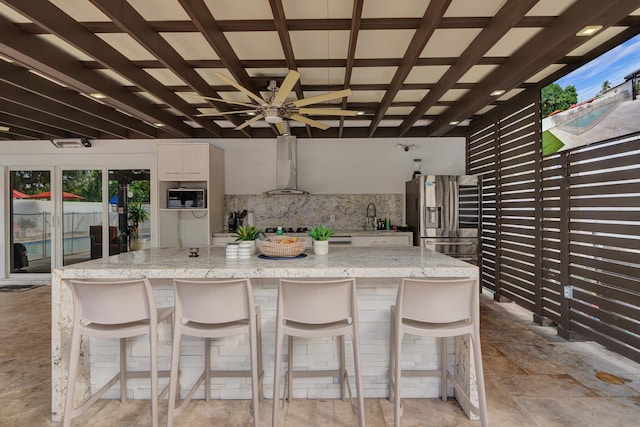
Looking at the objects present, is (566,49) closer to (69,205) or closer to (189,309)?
(189,309)

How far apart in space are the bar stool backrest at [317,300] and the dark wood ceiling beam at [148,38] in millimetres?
2038

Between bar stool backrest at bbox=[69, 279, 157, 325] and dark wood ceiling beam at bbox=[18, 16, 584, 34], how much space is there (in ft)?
6.30

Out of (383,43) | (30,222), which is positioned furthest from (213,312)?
(30,222)

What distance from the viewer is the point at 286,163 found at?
5281 millimetres

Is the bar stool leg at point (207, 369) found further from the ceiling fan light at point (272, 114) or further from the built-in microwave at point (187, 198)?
the built-in microwave at point (187, 198)

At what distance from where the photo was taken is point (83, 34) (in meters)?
2.41

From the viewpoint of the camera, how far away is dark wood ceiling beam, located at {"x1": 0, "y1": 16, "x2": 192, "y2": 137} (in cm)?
233

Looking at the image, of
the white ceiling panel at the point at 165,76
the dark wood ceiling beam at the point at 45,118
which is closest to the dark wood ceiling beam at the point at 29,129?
the dark wood ceiling beam at the point at 45,118

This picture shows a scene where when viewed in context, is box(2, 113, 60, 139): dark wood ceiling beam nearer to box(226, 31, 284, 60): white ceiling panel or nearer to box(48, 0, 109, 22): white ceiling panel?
box(48, 0, 109, 22): white ceiling panel

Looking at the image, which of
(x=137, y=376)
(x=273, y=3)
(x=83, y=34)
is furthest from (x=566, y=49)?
(x=137, y=376)

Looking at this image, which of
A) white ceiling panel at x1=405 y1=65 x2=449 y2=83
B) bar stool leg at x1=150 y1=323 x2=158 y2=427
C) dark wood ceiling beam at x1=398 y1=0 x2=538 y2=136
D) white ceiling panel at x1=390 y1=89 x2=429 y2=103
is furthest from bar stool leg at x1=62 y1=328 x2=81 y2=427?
white ceiling panel at x1=390 y1=89 x2=429 y2=103

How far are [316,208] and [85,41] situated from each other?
150 inches

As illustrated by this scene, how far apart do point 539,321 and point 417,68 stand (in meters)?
3.12

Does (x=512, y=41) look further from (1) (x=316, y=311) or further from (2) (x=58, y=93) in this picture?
(2) (x=58, y=93)
